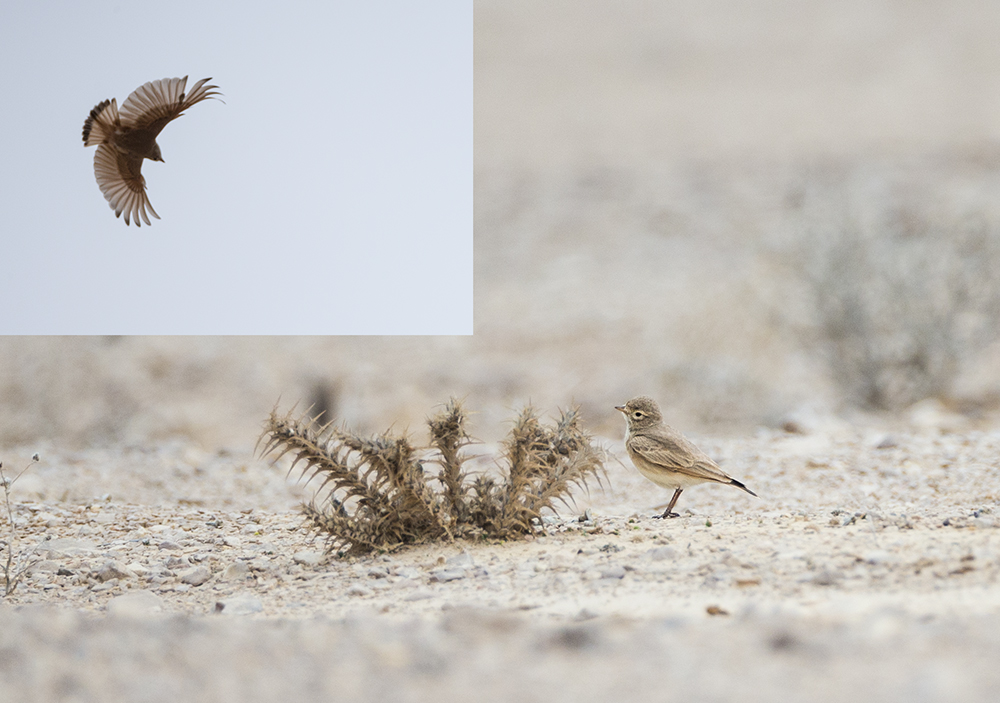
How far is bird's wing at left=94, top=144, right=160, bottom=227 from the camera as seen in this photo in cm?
392

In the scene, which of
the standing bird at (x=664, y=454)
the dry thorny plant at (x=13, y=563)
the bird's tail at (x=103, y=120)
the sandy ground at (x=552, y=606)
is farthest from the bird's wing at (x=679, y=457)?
the bird's tail at (x=103, y=120)

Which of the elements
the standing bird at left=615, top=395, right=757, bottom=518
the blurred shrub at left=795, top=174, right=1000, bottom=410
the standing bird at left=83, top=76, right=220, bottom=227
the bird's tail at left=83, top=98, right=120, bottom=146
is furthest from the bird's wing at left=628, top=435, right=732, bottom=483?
the blurred shrub at left=795, top=174, right=1000, bottom=410

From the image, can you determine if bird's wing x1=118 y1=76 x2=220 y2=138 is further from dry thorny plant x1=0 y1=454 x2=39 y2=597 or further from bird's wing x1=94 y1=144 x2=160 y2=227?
dry thorny plant x1=0 y1=454 x2=39 y2=597

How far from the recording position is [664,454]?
8.06 feet

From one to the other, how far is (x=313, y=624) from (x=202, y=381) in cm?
437

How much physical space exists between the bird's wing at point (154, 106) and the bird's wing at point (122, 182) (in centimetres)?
16

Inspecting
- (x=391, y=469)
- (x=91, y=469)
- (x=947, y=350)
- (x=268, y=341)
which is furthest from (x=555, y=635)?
(x=268, y=341)

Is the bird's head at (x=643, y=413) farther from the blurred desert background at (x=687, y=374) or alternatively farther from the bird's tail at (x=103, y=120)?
the bird's tail at (x=103, y=120)

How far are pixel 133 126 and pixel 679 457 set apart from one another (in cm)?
281

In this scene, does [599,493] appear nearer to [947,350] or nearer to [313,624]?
[313,624]

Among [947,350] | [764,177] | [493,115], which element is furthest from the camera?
[493,115]

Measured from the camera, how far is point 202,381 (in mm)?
5707

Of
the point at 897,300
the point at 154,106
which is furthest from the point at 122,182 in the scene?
the point at 897,300

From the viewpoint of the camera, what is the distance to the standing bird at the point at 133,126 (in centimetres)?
382
